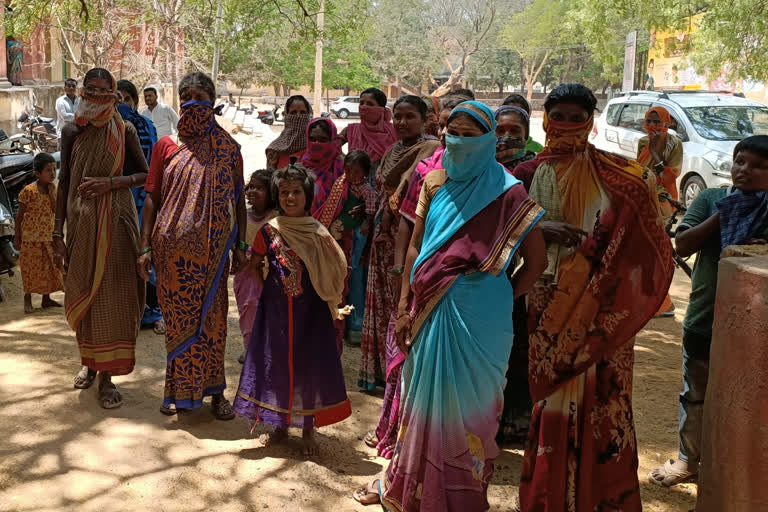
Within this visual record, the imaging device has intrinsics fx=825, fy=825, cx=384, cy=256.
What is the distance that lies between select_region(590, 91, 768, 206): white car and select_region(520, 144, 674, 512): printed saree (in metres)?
10.4

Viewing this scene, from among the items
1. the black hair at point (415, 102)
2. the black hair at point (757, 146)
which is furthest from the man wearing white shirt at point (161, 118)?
the black hair at point (757, 146)

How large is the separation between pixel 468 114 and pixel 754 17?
33.7 feet

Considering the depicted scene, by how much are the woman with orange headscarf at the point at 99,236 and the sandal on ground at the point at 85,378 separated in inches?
11.7

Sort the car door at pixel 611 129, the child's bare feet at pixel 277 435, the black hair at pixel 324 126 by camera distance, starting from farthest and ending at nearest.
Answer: the car door at pixel 611 129, the black hair at pixel 324 126, the child's bare feet at pixel 277 435

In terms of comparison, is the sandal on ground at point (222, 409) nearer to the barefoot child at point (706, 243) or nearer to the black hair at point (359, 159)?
the black hair at point (359, 159)

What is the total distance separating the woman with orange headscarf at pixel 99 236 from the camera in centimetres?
510

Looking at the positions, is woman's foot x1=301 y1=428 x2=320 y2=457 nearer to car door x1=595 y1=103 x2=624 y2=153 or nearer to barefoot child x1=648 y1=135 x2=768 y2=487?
barefoot child x1=648 y1=135 x2=768 y2=487

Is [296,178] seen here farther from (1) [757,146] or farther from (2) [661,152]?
(2) [661,152]

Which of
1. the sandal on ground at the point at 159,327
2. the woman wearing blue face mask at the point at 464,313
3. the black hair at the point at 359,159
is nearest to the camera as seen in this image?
the woman wearing blue face mask at the point at 464,313

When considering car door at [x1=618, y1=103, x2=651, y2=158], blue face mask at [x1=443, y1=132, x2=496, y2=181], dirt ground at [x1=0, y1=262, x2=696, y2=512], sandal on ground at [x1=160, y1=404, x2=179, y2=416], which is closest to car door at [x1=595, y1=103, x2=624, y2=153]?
car door at [x1=618, y1=103, x2=651, y2=158]

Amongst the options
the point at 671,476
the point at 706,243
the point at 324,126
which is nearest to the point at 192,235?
the point at 324,126

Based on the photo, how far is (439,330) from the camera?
3.45 m

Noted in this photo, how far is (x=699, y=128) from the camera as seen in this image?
14.6 metres

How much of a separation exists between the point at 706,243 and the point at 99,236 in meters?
3.52
